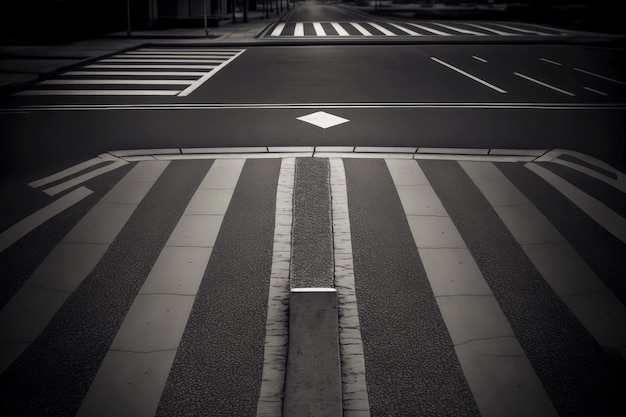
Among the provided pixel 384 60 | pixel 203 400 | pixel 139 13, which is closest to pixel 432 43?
pixel 384 60

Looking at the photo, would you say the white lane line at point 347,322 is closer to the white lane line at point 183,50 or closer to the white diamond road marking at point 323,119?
the white diamond road marking at point 323,119

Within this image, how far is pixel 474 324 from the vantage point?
152 inches

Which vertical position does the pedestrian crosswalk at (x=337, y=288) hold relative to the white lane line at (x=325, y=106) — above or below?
below

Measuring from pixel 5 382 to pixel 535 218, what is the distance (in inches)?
184

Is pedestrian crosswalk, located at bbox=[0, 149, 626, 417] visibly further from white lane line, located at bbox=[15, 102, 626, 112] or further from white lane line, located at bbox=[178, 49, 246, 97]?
white lane line, located at bbox=[178, 49, 246, 97]

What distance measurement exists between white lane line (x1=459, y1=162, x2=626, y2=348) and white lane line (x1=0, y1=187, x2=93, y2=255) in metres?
4.39

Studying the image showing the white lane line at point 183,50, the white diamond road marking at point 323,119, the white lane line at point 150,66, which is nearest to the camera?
the white diamond road marking at point 323,119

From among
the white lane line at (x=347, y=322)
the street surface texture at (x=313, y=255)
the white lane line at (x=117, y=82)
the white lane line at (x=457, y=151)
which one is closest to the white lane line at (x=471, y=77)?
the street surface texture at (x=313, y=255)

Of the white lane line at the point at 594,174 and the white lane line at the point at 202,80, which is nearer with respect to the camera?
the white lane line at the point at 594,174

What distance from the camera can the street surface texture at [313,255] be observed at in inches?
129

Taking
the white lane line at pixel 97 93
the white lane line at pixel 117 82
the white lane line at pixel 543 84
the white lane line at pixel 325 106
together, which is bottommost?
Answer: the white lane line at pixel 325 106

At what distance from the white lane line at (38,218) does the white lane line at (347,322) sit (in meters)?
2.76

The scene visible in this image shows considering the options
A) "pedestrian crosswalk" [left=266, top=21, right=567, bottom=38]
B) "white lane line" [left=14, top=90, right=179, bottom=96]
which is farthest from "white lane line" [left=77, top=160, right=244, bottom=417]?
"pedestrian crosswalk" [left=266, top=21, right=567, bottom=38]

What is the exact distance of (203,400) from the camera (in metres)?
3.12
